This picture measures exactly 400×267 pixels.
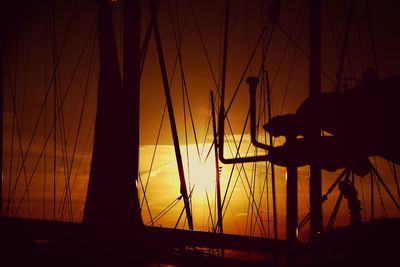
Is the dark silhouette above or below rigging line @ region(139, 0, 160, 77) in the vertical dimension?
below

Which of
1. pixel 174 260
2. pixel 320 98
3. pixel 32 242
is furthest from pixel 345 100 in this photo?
pixel 32 242

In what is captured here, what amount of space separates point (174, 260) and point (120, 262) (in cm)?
71

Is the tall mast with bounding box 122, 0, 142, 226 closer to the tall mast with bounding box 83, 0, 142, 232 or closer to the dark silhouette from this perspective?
the tall mast with bounding box 83, 0, 142, 232

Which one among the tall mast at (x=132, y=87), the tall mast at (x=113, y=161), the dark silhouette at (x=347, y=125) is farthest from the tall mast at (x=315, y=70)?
the tall mast at (x=113, y=161)

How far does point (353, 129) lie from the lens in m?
6.06

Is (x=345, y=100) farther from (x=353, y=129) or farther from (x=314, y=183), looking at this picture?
(x=314, y=183)

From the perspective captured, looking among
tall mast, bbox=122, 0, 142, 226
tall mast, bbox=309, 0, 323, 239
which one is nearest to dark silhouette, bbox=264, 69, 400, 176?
tall mast, bbox=309, 0, 323, 239

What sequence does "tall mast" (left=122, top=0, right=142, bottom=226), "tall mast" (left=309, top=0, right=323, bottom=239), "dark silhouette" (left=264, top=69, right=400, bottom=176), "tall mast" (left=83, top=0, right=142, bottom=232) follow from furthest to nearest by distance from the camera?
"tall mast" (left=309, top=0, right=323, bottom=239) < "tall mast" (left=122, top=0, right=142, bottom=226) < "tall mast" (left=83, top=0, right=142, bottom=232) < "dark silhouette" (left=264, top=69, right=400, bottom=176)

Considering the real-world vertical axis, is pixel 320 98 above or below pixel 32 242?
above

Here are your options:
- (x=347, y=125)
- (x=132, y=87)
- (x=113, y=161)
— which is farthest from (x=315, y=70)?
(x=113, y=161)

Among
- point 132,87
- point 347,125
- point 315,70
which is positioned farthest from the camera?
point 315,70

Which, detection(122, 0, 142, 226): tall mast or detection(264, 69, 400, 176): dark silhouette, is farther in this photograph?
detection(122, 0, 142, 226): tall mast

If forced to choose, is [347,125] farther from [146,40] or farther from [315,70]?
[146,40]

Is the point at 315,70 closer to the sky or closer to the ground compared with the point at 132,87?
closer to the sky
